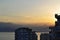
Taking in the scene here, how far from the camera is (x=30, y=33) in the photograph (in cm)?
12275

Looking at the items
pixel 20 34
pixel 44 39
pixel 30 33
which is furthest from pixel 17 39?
pixel 44 39

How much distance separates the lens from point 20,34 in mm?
114375

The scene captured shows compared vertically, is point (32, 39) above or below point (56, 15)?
below

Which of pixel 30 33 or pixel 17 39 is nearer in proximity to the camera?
pixel 17 39

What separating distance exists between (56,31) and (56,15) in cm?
417

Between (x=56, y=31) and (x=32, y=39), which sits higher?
(x=56, y=31)

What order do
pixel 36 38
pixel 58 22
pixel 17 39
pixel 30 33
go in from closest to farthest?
pixel 58 22 < pixel 17 39 < pixel 30 33 < pixel 36 38

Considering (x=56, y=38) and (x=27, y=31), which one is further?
(x=27, y=31)

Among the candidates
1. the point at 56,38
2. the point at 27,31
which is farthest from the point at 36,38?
the point at 56,38

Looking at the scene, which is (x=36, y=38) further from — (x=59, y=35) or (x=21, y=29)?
(x=59, y=35)

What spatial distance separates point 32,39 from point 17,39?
1668 cm

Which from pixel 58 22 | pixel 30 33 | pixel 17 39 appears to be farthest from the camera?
pixel 30 33

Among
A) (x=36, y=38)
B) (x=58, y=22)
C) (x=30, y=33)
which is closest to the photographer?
(x=58, y=22)

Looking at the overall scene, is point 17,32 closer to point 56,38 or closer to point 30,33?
point 30,33
